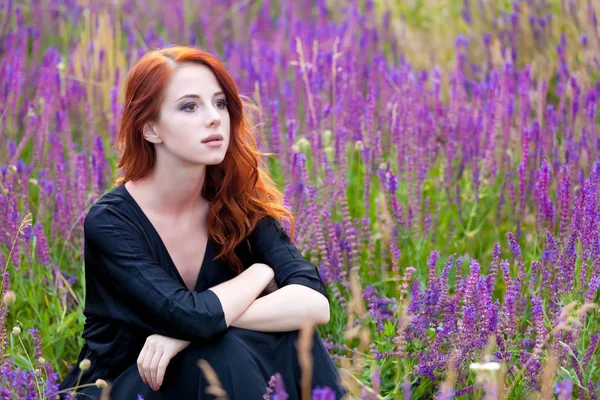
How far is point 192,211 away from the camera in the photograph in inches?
107

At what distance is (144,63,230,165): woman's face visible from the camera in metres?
2.50

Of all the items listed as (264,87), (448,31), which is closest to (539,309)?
(264,87)

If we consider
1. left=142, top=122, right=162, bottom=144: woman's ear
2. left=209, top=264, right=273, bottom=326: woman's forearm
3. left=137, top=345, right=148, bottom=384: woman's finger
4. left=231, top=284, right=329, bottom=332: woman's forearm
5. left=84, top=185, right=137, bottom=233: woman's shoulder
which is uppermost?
left=142, top=122, right=162, bottom=144: woman's ear

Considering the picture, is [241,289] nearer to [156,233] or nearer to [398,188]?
[156,233]

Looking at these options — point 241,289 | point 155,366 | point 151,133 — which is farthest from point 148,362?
point 151,133

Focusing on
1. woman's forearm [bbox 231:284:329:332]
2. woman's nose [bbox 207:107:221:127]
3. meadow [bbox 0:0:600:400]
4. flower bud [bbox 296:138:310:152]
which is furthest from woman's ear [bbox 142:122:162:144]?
flower bud [bbox 296:138:310:152]

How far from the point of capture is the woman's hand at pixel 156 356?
2357 millimetres

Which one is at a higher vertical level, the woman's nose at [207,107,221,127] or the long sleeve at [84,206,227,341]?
the woman's nose at [207,107,221,127]

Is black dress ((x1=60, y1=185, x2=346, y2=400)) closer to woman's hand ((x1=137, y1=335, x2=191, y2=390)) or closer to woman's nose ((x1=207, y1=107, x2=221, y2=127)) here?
woman's hand ((x1=137, y1=335, x2=191, y2=390))

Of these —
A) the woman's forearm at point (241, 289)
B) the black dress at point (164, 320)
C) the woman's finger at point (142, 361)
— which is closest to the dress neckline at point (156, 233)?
the black dress at point (164, 320)

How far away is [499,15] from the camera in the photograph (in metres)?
5.41

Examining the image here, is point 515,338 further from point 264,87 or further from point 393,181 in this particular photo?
point 264,87

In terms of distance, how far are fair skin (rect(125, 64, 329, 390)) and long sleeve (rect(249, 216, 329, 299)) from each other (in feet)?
0.13

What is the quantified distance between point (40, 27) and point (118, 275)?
125 inches
